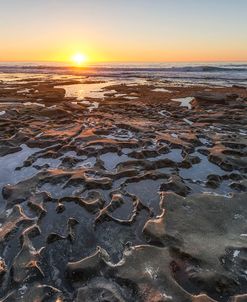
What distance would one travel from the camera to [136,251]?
3984 mm

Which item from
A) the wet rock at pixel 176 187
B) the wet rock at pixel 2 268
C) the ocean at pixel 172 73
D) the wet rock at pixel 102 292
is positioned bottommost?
the ocean at pixel 172 73

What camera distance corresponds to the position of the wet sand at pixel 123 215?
3475 mm

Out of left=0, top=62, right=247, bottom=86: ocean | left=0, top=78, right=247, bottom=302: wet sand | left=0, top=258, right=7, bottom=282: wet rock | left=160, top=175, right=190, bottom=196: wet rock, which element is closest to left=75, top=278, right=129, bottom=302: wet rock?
left=0, top=78, right=247, bottom=302: wet sand

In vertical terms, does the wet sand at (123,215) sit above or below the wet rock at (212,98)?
above

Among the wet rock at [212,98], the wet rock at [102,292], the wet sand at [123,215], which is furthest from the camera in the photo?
the wet rock at [212,98]

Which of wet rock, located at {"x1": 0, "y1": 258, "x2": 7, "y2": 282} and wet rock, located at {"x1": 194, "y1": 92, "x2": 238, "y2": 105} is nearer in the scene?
wet rock, located at {"x1": 0, "y1": 258, "x2": 7, "y2": 282}

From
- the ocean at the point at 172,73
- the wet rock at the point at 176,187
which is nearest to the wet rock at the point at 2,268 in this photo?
the wet rock at the point at 176,187

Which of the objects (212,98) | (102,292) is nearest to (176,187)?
(102,292)

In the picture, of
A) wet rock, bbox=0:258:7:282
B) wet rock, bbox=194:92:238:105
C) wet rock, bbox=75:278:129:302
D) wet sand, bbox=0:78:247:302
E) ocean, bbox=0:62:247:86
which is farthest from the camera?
ocean, bbox=0:62:247:86

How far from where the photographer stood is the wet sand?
3475 mm

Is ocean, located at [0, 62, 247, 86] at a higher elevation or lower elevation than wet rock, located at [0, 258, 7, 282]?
lower

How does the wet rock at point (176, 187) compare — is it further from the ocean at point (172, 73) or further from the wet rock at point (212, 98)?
the ocean at point (172, 73)

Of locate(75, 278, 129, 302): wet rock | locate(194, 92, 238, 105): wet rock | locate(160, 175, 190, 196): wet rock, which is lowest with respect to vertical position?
locate(194, 92, 238, 105): wet rock

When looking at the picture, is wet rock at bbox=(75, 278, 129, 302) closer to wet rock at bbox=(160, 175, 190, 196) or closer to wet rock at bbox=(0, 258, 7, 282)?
wet rock at bbox=(0, 258, 7, 282)
